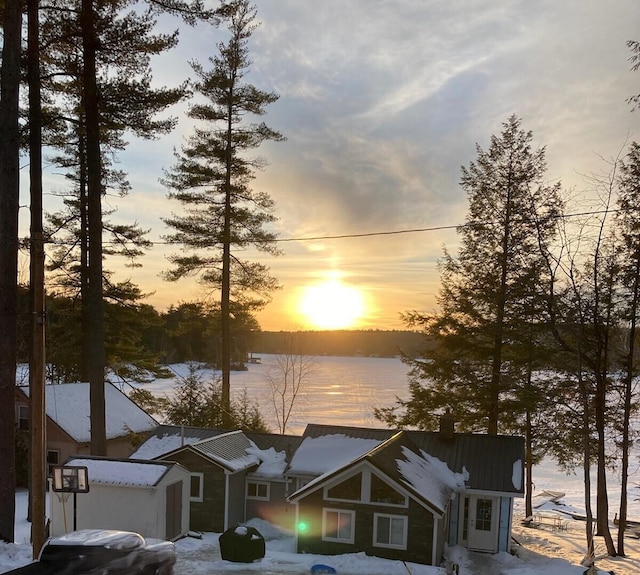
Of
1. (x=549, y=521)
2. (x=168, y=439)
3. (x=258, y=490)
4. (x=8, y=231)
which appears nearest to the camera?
(x=8, y=231)

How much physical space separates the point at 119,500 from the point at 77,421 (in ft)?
36.2

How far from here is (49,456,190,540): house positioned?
1455 cm

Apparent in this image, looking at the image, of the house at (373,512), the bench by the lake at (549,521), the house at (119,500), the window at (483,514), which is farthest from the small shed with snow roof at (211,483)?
the bench by the lake at (549,521)

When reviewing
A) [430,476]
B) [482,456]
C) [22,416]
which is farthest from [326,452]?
[22,416]

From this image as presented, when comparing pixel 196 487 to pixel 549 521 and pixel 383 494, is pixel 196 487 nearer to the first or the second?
pixel 383 494

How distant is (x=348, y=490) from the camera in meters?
15.7

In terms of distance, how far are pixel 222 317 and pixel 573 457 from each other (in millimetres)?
15356

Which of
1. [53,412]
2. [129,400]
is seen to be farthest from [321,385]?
[53,412]

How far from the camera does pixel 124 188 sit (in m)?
21.8

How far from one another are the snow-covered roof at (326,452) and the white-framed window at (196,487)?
119 inches

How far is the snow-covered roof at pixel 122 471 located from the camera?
14.6 m

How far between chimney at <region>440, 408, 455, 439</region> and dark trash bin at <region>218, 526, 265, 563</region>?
8.06 m

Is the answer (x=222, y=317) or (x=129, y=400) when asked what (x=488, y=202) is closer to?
(x=222, y=317)

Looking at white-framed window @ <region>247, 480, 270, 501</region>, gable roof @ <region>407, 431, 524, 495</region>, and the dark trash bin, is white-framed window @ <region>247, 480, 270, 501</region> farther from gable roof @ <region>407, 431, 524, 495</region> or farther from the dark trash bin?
gable roof @ <region>407, 431, 524, 495</region>
